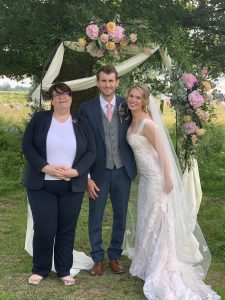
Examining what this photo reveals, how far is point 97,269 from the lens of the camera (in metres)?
4.89

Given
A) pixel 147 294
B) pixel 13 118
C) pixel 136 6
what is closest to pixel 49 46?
pixel 136 6

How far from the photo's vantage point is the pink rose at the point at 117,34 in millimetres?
5127

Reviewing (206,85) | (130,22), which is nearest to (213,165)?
(206,85)

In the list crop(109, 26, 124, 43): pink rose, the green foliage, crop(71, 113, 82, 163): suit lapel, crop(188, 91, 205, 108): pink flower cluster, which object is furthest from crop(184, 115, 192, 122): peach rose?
the green foliage

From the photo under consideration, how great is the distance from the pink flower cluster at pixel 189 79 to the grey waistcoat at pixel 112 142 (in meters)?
1.00

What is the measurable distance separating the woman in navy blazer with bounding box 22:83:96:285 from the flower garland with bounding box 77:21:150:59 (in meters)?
1.04

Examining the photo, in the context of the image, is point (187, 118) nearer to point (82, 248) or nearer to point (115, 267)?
point (115, 267)

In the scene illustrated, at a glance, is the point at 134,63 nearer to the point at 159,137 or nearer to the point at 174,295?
the point at 159,137

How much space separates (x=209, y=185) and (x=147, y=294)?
5510 mm

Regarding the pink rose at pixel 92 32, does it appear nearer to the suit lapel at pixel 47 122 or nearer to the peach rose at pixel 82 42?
the peach rose at pixel 82 42

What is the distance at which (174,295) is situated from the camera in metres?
4.19

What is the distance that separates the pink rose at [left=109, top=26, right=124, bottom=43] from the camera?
5.13m

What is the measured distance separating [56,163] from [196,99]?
1722 millimetres

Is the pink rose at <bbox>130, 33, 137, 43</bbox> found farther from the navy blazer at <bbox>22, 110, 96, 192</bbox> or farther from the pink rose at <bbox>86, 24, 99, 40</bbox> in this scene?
the navy blazer at <bbox>22, 110, 96, 192</bbox>
